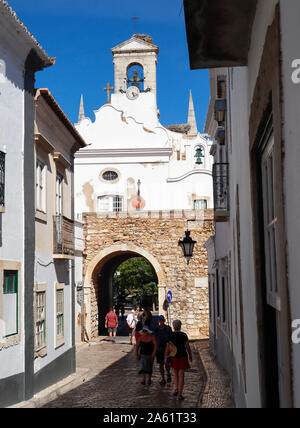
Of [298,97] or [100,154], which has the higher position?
[100,154]

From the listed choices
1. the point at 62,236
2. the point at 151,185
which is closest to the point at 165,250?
the point at 151,185

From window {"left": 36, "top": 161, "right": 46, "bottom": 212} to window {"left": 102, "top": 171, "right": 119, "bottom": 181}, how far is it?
20843mm

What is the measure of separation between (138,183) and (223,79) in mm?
23089

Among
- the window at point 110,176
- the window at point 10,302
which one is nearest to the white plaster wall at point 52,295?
the window at point 10,302

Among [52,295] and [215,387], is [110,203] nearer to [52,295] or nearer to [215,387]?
[52,295]

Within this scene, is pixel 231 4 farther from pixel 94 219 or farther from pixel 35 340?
pixel 94 219

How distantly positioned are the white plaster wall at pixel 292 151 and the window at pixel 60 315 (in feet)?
36.4

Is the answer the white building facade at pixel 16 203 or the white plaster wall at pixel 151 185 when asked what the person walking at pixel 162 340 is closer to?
the white building facade at pixel 16 203

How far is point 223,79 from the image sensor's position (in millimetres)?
10414

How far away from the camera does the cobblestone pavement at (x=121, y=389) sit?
34.8 feet

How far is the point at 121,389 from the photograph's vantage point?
40.8ft

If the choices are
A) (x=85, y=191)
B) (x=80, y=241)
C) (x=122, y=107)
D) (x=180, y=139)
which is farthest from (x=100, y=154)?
(x=180, y=139)

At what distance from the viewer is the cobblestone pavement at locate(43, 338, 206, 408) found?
10602 mm

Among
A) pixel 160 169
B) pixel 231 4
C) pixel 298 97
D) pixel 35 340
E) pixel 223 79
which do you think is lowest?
pixel 35 340
